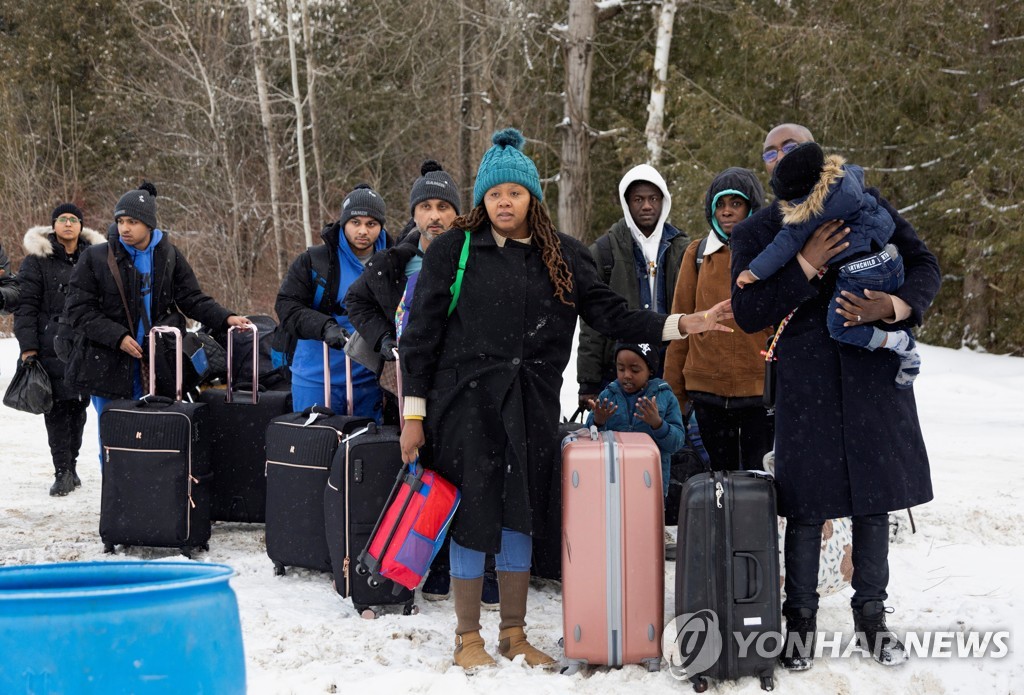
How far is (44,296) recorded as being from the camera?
738cm

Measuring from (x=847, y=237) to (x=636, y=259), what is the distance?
1692mm

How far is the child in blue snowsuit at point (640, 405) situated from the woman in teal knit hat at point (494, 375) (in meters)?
0.76

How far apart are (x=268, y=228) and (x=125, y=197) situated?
58.6ft

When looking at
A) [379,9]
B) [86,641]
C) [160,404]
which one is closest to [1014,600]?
[86,641]

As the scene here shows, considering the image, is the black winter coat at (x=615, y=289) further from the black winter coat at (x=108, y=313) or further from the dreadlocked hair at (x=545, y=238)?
the black winter coat at (x=108, y=313)

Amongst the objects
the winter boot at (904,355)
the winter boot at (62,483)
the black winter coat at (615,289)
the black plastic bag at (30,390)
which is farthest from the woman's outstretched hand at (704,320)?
the winter boot at (62,483)

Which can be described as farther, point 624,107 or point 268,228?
point 268,228

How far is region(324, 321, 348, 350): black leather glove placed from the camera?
5.03m

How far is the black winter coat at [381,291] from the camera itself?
478cm

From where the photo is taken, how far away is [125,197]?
584 centimetres

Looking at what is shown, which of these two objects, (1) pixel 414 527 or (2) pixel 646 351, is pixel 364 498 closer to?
(1) pixel 414 527

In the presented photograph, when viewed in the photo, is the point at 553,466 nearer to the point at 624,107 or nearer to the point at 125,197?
the point at 125,197

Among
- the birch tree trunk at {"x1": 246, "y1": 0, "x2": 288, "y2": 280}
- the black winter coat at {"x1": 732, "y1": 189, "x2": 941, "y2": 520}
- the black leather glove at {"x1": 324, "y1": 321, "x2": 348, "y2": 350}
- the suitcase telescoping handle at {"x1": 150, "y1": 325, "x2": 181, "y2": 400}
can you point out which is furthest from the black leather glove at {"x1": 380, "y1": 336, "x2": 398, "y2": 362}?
the birch tree trunk at {"x1": 246, "y1": 0, "x2": 288, "y2": 280}

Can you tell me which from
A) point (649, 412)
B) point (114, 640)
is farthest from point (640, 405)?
point (114, 640)
